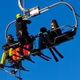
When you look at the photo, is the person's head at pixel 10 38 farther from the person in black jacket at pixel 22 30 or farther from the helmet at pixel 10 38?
the person in black jacket at pixel 22 30

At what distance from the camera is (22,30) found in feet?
143

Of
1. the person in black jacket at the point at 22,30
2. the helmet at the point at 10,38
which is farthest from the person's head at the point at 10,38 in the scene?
the person in black jacket at the point at 22,30

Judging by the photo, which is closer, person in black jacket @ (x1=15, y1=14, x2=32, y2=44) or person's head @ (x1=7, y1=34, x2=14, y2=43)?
person in black jacket @ (x1=15, y1=14, x2=32, y2=44)

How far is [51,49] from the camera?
43.5 m

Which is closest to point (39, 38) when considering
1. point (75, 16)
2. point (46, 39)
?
point (46, 39)

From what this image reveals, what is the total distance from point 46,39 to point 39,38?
1.34ft

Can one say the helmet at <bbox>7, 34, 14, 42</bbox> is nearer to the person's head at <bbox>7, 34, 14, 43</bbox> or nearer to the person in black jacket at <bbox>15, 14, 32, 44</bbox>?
the person's head at <bbox>7, 34, 14, 43</bbox>

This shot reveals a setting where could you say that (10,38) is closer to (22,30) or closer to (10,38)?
(10,38)

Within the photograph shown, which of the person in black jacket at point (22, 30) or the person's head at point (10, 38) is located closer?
the person in black jacket at point (22, 30)

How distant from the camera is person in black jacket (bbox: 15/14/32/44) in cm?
4338

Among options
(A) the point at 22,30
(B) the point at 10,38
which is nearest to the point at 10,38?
(B) the point at 10,38

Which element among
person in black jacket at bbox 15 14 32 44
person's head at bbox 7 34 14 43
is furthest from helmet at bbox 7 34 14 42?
person in black jacket at bbox 15 14 32 44

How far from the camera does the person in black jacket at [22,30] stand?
43375mm

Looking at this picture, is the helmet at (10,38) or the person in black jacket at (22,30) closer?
the person in black jacket at (22,30)
